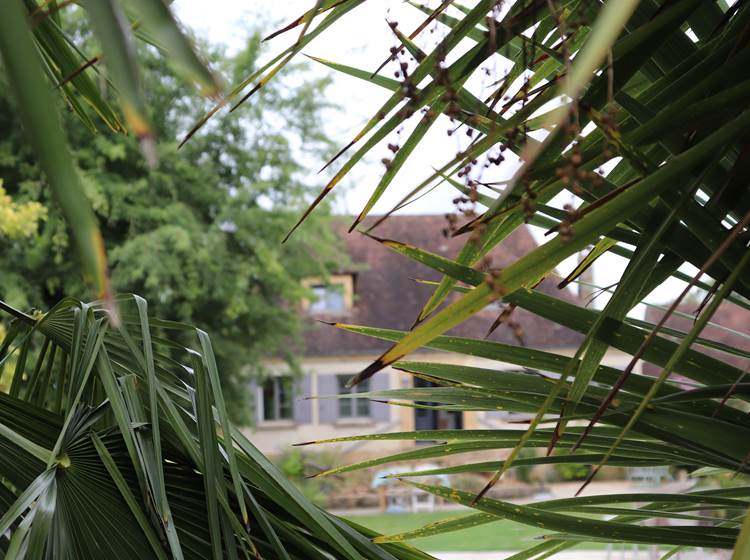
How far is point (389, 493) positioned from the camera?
13.4m

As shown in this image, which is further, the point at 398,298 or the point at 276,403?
the point at 398,298

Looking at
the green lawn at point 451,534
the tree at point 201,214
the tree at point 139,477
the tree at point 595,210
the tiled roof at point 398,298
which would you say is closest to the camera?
the tree at point 595,210

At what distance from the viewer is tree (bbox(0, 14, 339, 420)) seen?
33.3ft

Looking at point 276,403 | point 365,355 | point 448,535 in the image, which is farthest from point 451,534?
point 276,403

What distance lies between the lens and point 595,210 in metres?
0.57

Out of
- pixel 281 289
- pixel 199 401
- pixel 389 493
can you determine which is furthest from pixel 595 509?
pixel 389 493

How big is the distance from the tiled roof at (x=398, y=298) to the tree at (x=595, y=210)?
49.8ft

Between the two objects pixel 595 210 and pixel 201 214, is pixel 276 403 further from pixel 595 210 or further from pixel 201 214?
pixel 595 210

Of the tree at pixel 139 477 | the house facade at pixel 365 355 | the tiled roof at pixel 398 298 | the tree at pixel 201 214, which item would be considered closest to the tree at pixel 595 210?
the tree at pixel 139 477

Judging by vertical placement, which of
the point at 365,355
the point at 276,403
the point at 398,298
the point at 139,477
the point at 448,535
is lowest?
the point at 139,477

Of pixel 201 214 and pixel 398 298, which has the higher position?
pixel 398 298

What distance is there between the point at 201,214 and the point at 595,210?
11.0 metres

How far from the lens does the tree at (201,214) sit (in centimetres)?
1016

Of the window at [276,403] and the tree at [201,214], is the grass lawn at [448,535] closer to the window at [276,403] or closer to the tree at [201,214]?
the tree at [201,214]
